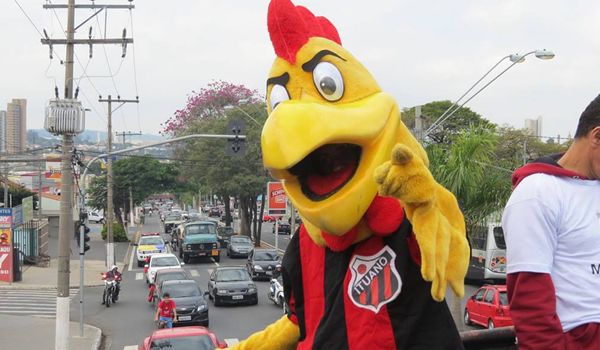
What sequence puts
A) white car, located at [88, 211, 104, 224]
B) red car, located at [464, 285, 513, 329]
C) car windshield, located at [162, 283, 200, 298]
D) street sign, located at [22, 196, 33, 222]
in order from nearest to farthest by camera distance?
red car, located at [464, 285, 513, 329] < car windshield, located at [162, 283, 200, 298] < street sign, located at [22, 196, 33, 222] < white car, located at [88, 211, 104, 224]

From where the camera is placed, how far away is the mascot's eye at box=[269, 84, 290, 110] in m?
3.09

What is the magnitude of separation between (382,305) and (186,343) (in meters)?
9.98

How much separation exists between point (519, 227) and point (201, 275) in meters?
28.6

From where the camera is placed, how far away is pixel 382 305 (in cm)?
284

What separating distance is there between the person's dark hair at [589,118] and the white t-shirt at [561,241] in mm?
213

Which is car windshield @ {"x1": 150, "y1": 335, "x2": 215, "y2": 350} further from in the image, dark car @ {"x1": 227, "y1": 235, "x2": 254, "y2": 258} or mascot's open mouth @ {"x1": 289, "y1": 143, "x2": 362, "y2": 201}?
dark car @ {"x1": 227, "y1": 235, "x2": 254, "y2": 258}

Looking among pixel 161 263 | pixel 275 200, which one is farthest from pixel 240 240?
pixel 161 263

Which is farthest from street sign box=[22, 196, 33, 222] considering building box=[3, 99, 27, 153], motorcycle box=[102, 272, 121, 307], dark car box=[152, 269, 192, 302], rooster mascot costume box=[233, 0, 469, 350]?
building box=[3, 99, 27, 153]

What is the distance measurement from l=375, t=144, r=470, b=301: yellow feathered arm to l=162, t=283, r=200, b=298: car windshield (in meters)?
16.6

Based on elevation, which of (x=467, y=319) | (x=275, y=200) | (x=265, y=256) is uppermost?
(x=275, y=200)

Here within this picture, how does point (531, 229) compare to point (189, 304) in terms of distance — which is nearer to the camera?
point (531, 229)

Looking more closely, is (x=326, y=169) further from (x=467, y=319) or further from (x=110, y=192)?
(x=110, y=192)

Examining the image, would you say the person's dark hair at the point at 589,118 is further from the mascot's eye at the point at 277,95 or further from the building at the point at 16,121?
the building at the point at 16,121

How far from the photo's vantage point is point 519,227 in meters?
2.44
